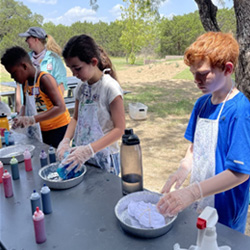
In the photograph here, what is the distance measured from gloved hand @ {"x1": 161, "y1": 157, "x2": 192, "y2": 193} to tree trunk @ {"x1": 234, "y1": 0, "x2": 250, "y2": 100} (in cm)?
→ 166

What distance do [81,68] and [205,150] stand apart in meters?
0.90

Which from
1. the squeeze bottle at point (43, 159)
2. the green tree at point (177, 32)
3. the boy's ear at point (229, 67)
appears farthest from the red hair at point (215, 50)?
the green tree at point (177, 32)

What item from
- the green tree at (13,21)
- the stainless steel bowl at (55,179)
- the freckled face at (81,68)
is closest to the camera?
the stainless steel bowl at (55,179)

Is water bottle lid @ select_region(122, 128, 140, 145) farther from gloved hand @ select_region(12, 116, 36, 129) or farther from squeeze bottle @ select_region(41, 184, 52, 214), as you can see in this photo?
gloved hand @ select_region(12, 116, 36, 129)

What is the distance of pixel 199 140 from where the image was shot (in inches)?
49.9

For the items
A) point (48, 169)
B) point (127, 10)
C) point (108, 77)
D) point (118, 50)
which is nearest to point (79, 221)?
point (48, 169)

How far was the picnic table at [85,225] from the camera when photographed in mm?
956

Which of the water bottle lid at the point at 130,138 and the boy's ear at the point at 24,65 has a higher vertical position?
the boy's ear at the point at 24,65

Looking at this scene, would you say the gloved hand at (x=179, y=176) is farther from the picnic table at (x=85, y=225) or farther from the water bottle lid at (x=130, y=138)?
the water bottle lid at (x=130, y=138)

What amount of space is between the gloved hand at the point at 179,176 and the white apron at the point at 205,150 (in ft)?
0.14

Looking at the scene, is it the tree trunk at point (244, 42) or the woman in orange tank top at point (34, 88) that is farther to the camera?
the tree trunk at point (244, 42)

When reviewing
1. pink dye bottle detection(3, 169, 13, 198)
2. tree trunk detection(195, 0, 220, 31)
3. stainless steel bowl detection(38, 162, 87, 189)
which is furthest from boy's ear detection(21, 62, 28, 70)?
tree trunk detection(195, 0, 220, 31)

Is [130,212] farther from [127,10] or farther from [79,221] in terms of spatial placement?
[127,10]

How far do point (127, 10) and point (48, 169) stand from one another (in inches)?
717
